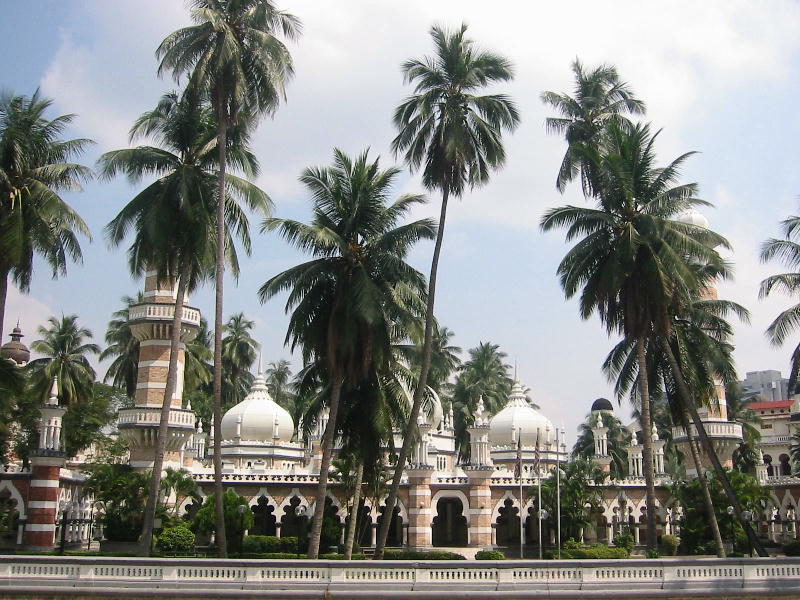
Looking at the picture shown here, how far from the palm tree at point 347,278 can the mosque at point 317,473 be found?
33.6 feet

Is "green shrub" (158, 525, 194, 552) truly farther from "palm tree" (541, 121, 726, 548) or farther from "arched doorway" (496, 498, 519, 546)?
"arched doorway" (496, 498, 519, 546)

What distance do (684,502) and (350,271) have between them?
789 inches

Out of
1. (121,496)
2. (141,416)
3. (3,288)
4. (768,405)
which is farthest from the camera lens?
(768,405)

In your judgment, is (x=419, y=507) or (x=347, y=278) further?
(x=419, y=507)

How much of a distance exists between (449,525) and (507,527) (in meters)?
4.01

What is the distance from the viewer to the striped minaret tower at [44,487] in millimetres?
37781

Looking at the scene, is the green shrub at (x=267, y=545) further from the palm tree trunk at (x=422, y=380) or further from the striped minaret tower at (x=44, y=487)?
the palm tree trunk at (x=422, y=380)

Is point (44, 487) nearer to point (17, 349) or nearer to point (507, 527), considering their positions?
point (507, 527)

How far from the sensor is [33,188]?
92.2 feet

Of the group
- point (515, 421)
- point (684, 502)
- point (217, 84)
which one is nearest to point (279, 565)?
point (217, 84)

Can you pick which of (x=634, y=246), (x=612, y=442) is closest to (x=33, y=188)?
(x=634, y=246)

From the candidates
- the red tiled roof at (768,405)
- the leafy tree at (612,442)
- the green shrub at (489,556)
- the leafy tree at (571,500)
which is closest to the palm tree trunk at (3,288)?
the green shrub at (489,556)

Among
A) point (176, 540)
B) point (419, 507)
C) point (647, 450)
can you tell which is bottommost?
point (176, 540)

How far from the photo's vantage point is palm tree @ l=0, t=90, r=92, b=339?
27.5m
